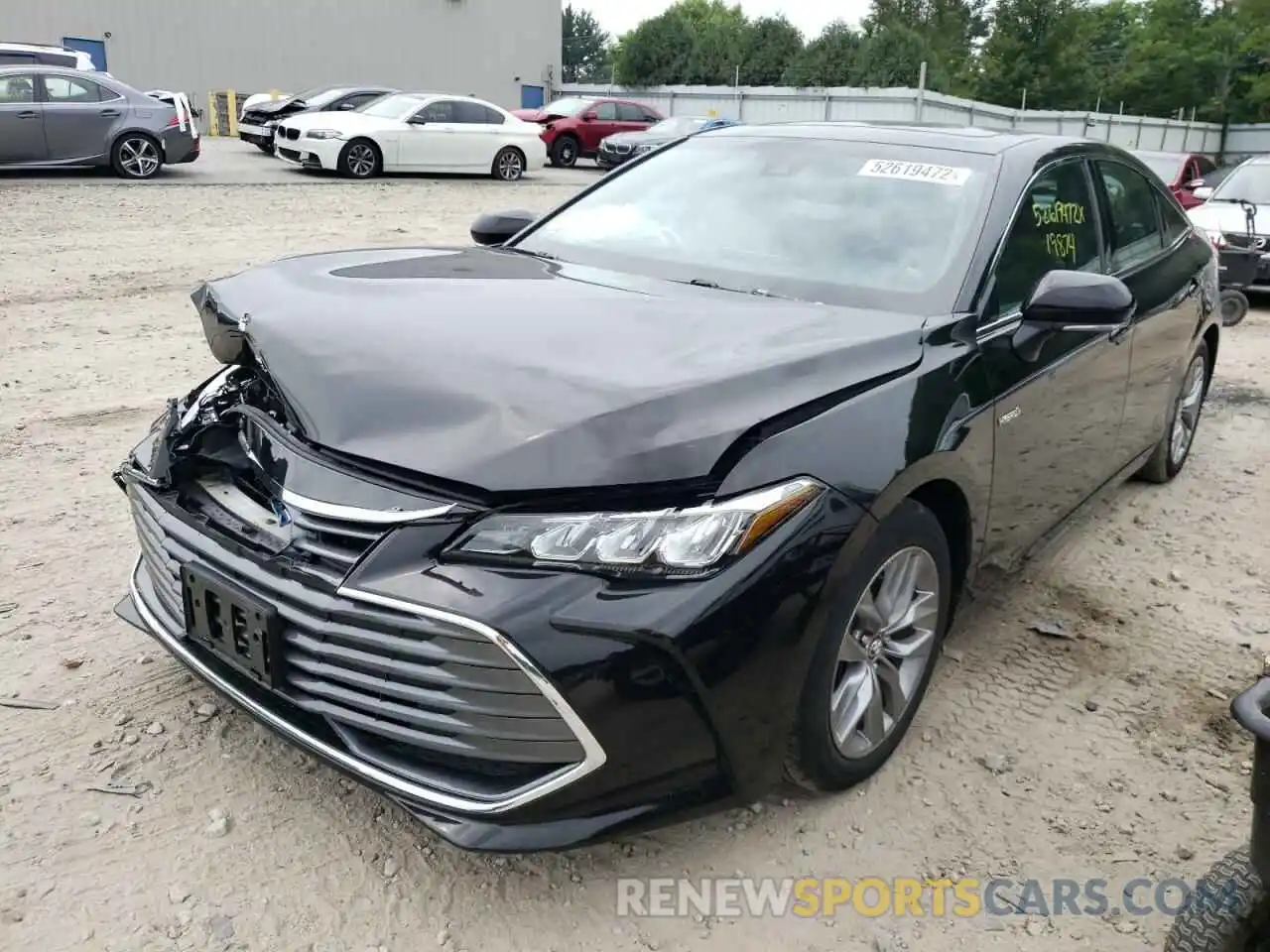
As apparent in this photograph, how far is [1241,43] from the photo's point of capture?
50.8 metres

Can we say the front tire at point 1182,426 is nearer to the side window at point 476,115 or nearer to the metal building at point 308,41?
the side window at point 476,115

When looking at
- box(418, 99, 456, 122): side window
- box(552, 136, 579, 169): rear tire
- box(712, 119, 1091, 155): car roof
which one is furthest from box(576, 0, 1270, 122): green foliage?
box(712, 119, 1091, 155): car roof

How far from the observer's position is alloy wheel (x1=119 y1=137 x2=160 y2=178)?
14159 millimetres

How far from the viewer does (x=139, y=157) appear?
46.9 ft

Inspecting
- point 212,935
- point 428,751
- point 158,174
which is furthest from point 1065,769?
point 158,174

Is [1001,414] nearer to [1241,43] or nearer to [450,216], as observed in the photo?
[450,216]

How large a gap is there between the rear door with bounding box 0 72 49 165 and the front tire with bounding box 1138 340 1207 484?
44.7ft

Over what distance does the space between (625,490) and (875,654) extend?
0.90 metres

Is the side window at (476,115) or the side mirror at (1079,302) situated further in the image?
the side window at (476,115)

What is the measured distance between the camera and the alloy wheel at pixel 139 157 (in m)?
14.2

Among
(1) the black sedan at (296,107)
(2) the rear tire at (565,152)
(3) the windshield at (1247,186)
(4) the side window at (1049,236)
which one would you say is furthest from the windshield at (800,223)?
(2) the rear tire at (565,152)

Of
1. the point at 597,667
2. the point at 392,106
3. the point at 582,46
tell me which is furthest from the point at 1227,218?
the point at 582,46

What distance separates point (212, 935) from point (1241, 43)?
61.0 m

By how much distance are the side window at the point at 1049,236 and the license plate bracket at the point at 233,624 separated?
2.08 m
